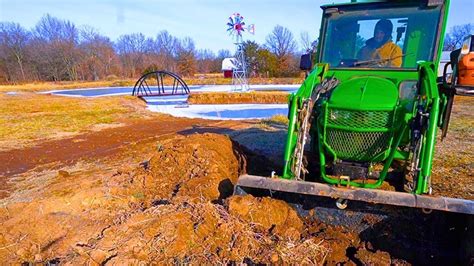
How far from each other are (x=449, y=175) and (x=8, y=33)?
73.1m

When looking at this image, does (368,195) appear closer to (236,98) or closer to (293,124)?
(293,124)

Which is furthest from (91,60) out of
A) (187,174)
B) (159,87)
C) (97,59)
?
(187,174)

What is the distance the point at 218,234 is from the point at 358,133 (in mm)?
1919

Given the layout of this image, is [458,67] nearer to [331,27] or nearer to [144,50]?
[331,27]

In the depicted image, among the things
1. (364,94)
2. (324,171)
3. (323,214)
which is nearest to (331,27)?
(364,94)

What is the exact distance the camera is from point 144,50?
7381cm

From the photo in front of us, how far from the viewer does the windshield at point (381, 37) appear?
14.6 ft

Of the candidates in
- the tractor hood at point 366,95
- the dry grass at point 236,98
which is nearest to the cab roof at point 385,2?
the tractor hood at point 366,95

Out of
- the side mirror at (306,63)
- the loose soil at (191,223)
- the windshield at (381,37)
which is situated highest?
the windshield at (381,37)

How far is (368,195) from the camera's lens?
3250mm

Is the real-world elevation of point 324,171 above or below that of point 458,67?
below

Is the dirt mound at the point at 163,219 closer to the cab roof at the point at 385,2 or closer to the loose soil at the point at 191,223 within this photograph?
the loose soil at the point at 191,223

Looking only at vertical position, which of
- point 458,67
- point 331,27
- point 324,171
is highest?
point 331,27

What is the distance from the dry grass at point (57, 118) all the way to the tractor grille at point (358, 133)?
1039cm
